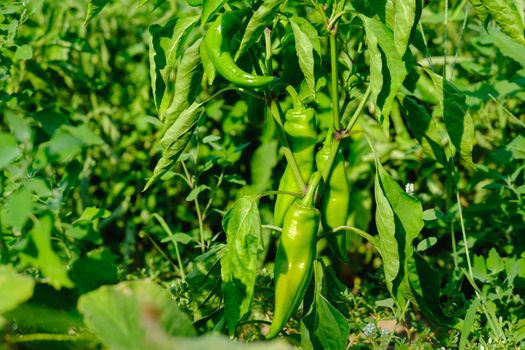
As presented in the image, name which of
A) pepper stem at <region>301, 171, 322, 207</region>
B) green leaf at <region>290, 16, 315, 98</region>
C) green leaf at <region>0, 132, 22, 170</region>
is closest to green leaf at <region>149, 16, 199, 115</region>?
green leaf at <region>290, 16, 315, 98</region>

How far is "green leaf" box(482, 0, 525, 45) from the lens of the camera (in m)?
1.30

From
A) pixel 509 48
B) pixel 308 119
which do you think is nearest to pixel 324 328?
pixel 308 119

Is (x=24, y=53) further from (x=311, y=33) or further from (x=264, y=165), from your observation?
(x=264, y=165)

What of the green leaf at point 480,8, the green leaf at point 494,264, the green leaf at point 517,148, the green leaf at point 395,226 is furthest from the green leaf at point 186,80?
the green leaf at point 517,148

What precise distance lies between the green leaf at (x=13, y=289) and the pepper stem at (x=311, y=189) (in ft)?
2.06

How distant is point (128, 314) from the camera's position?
0.87 meters

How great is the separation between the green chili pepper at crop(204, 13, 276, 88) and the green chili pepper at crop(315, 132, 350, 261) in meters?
0.24

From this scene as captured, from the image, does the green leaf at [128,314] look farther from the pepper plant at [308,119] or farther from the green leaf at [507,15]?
the green leaf at [507,15]

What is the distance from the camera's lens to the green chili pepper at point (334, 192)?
4.89ft

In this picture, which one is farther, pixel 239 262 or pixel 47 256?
pixel 239 262

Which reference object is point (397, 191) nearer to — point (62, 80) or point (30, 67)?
point (30, 67)

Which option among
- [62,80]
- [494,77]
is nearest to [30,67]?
[62,80]

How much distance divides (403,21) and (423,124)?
346 millimetres

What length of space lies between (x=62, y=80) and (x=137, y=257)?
723mm
